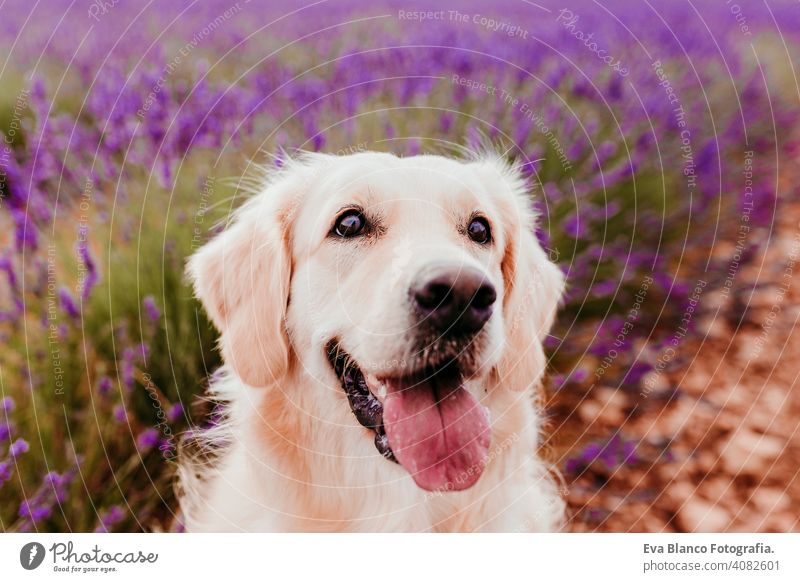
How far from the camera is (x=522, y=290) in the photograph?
2.34 m

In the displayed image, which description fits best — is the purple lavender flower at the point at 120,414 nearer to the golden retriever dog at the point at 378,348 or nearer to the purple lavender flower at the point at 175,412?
the purple lavender flower at the point at 175,412

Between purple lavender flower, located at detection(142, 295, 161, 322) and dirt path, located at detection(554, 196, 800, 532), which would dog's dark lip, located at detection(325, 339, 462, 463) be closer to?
purple lavender flower, located at detection(142, 295, 161, 322)

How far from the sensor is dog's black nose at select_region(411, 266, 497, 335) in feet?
5.72

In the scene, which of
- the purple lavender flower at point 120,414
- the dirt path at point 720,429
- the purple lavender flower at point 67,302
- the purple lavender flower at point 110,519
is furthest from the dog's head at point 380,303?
the dirt path at point 720,429

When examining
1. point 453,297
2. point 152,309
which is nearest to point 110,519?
point 152,309

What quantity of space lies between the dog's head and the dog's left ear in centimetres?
1

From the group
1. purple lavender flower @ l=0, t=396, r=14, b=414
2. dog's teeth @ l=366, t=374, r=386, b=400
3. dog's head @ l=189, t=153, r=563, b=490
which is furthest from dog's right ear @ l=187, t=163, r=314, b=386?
purple lavender flower @ l=0, t=396, r=14, b=414

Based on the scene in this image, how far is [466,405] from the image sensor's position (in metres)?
2.08

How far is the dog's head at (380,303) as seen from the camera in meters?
1.90

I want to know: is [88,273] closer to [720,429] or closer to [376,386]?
[376,386]

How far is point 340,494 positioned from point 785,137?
13.9 ft

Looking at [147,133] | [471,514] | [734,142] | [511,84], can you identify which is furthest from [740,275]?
[147,133]
